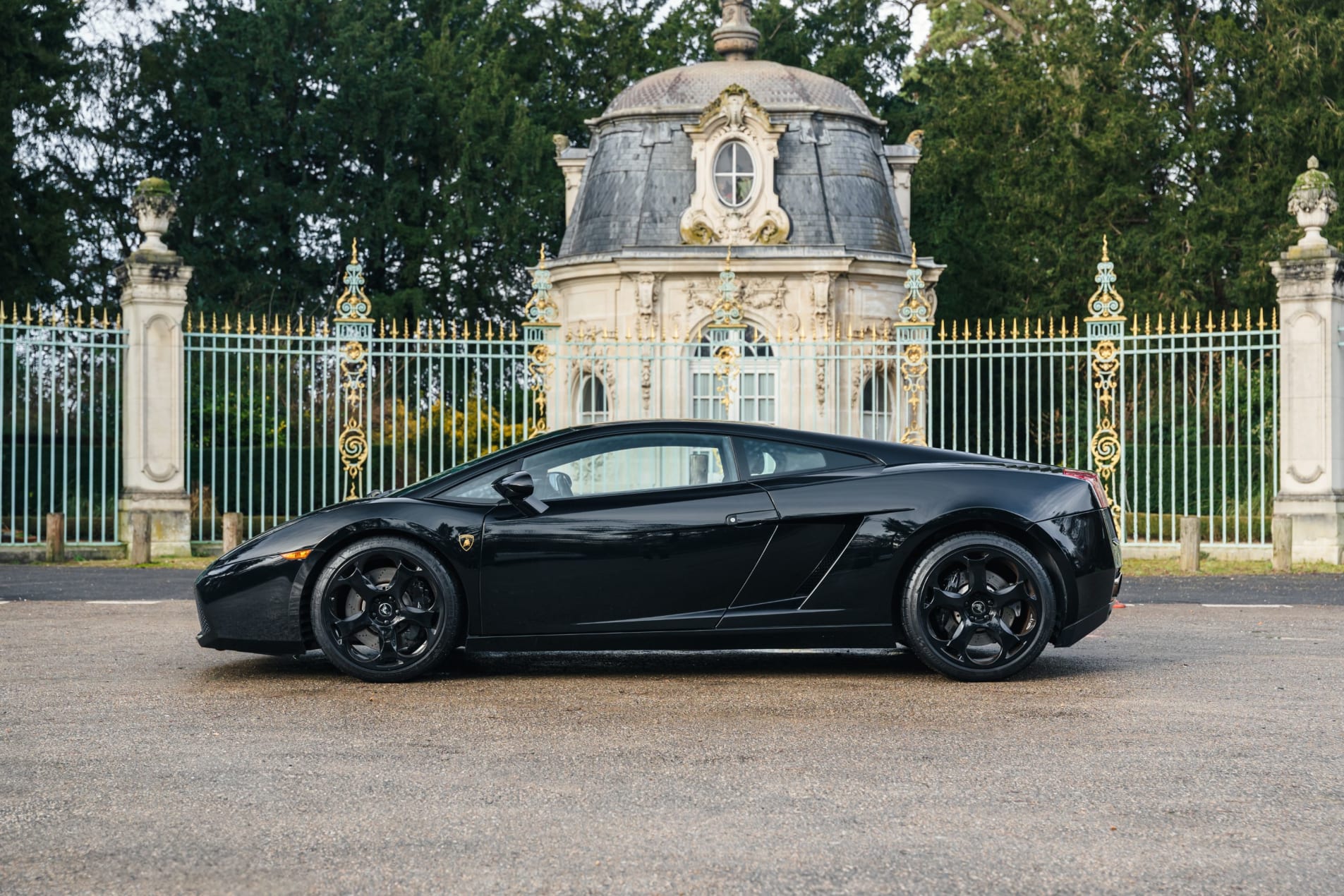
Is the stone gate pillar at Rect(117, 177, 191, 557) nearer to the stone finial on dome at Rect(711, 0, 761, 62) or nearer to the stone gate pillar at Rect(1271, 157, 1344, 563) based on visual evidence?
the stone gate pillar at Rect(1271, 157, 1344, 563)

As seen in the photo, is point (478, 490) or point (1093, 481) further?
point (1093, 481)

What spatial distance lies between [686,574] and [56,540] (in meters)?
11.3

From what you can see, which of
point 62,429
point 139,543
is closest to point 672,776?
point 139,543

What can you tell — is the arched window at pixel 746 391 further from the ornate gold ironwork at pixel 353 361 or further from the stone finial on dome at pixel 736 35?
the stone finial on dome at pixel 736 35

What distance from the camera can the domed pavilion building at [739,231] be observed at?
27.0 metres

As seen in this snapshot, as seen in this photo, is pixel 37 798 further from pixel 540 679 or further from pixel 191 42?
pixel 191 42

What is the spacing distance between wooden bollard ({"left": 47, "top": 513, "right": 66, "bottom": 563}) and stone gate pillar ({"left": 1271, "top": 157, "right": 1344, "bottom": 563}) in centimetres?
1258

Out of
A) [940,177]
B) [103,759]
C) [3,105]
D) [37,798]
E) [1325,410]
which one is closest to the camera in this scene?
[37,798]

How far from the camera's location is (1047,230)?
3422 centimetres

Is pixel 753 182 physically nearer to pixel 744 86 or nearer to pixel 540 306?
pixel 744 86

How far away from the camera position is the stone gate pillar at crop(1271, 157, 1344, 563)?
51.4ft

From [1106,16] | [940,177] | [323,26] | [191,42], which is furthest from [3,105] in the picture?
[1106,16]

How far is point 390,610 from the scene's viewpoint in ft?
23.4

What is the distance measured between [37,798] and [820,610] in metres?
3.52
